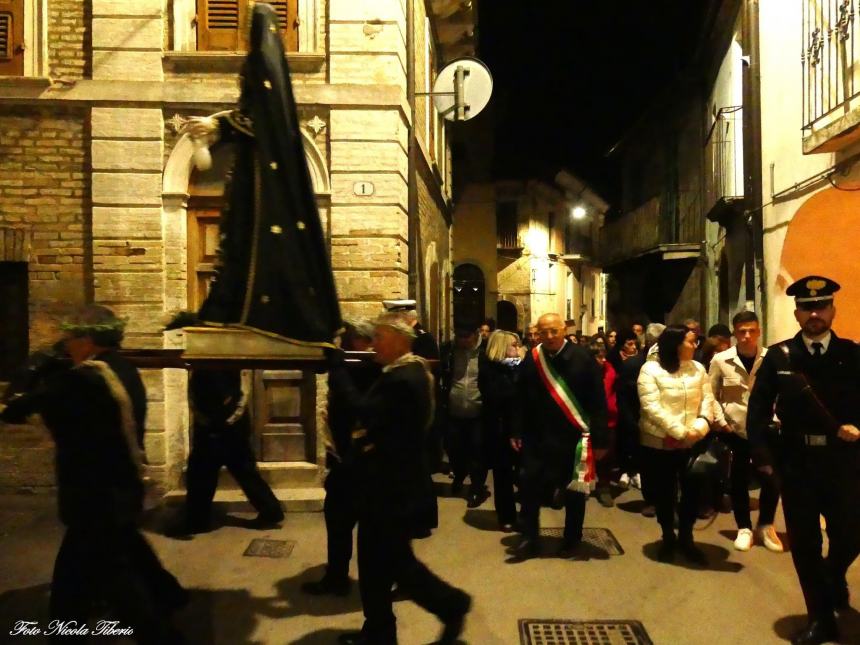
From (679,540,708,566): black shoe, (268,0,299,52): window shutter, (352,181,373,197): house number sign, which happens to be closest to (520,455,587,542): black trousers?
(679,540,708,566): black shoe

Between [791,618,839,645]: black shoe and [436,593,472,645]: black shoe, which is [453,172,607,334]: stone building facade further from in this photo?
[436,593,472,645]: black shoe

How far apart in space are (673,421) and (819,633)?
1864mm

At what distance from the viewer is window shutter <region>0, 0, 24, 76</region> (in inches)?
301

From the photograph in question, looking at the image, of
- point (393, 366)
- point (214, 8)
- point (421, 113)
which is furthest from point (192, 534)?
point (421, 113)

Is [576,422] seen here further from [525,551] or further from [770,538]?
[770,538]

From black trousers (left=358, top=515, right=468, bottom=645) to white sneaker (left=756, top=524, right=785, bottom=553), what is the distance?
10.8 ft

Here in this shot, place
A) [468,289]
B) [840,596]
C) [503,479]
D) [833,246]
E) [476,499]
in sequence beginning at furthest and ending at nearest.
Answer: [468,289]
[833,246]
[476,499]
[503,479]
[840,596]

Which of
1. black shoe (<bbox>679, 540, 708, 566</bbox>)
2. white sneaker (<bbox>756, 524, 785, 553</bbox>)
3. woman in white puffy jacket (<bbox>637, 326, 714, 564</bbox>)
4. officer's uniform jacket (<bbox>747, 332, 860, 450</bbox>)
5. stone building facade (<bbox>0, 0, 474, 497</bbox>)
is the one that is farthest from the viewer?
stone building facade (<bbox>0, 0, 474, 497</bbox>)

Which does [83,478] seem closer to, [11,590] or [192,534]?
[11,590]

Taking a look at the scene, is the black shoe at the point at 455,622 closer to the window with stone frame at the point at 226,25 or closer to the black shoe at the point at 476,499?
the black shoe at the point at 476,499

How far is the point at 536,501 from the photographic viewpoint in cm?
579

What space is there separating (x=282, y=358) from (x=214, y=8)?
237 inches

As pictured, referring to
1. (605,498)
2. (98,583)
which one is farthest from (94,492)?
(605,498)

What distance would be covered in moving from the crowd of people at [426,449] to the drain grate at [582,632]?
561mm
